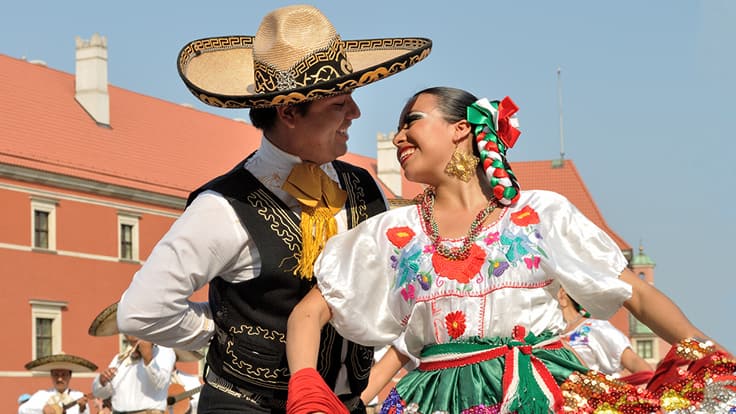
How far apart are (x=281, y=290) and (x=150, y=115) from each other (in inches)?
1750

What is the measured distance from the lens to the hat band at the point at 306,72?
15.8 ft

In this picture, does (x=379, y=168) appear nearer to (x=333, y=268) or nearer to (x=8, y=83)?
(x=8, y=83)

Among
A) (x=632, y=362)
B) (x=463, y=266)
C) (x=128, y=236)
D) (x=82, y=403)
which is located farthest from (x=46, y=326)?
(x=463, y=266)

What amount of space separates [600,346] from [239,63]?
5.36 m

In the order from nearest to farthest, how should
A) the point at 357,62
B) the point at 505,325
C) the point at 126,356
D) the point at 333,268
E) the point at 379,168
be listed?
the point at 505,325 < the point at 333,268 < the point at 357,62 < the point at 126,356 < the point at 379,168

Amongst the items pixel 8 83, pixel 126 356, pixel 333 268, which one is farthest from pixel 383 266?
pixel 8 83

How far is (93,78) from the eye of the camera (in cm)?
4500

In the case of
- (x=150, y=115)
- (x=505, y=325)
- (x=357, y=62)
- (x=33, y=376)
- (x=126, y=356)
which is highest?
(x=150, y=115)

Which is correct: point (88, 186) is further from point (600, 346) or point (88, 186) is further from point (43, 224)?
point (600, 346)

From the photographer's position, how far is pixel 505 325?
4324 millimetres

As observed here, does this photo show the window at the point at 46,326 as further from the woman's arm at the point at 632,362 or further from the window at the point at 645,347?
the window at the point at 645,347

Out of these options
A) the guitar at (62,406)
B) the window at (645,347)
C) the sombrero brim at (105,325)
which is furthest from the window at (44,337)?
the window at (645,347)

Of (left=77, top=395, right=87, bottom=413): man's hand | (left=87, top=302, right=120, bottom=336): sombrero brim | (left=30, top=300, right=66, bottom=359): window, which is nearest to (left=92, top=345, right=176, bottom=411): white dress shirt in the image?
(left=87, top=302, right=120, bottom=336): sombrero brim

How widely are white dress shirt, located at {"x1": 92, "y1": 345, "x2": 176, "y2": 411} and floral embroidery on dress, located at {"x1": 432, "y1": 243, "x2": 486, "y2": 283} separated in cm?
1063
